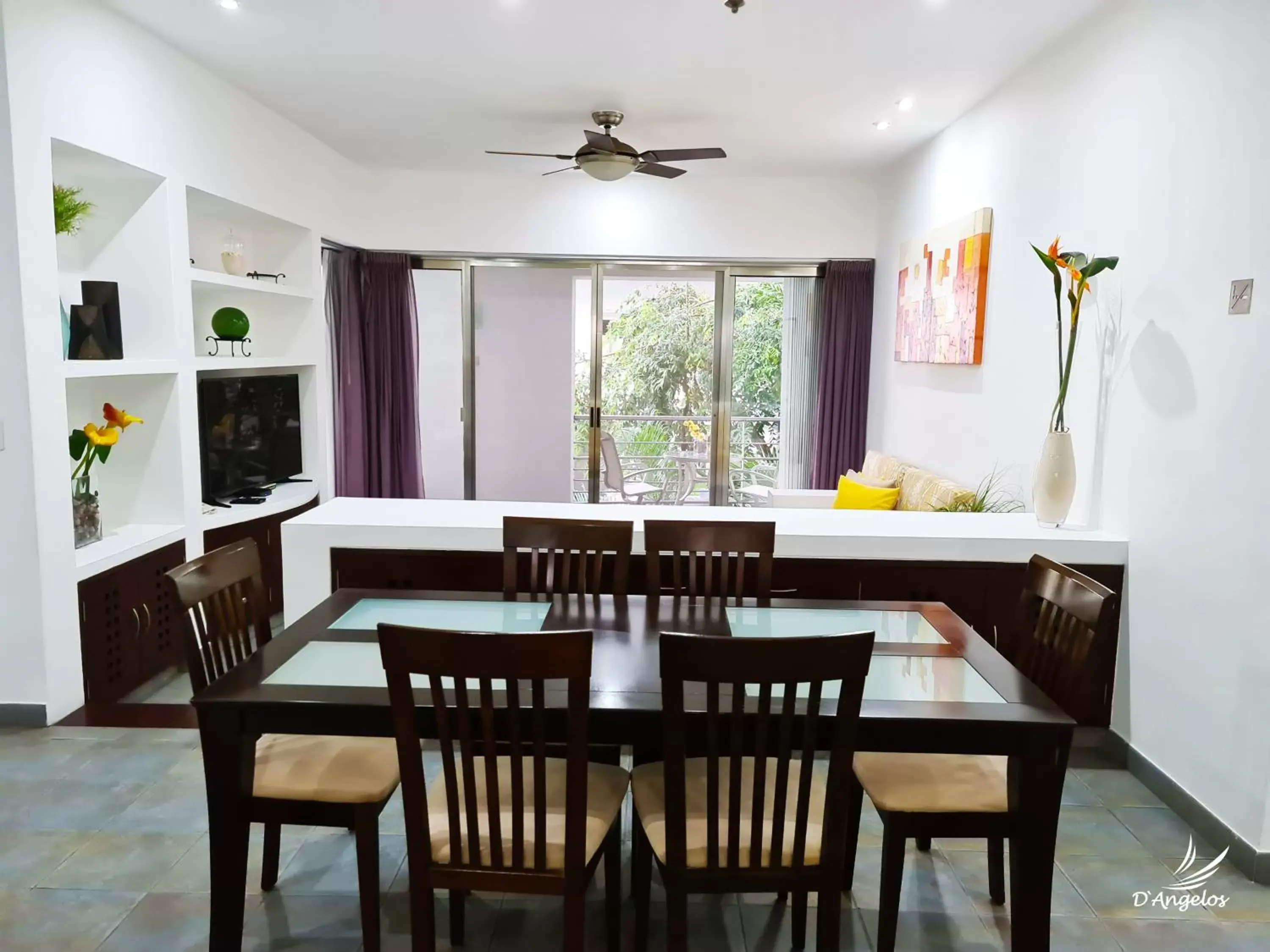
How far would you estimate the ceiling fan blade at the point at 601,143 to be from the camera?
437 centimetres

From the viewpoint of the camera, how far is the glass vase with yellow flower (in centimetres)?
333

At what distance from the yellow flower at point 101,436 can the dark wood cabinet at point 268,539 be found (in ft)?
3.20

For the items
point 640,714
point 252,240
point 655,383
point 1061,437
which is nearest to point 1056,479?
point 1061,437

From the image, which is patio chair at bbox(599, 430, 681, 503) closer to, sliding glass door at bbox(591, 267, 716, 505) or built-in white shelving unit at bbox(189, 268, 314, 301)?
sliding glass door at bbox(591, 267, 716, 505)

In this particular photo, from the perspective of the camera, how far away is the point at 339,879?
2.31 m

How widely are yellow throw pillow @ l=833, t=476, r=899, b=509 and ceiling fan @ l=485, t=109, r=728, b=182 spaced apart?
6.35 feet

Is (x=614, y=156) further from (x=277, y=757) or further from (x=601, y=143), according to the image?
(x=277, y=757)

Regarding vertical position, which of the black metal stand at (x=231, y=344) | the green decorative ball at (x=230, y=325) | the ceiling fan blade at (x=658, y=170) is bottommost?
the black metal stand at (x=231, y=344)

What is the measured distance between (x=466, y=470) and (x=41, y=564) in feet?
12.3

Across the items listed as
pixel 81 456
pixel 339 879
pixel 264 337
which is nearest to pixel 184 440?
pixel 81 456

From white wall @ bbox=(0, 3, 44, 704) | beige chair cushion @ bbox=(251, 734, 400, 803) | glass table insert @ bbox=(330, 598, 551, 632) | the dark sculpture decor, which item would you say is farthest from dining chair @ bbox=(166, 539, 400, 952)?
the dark sculpture decor

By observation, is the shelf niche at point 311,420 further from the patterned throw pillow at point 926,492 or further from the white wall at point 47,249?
the patterned throw pillow at point 926,492

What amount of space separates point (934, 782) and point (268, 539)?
3710mm

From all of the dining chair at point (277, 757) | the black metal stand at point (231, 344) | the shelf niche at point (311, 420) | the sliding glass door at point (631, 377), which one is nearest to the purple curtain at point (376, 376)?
the sliding glass door at point (631, 377)
